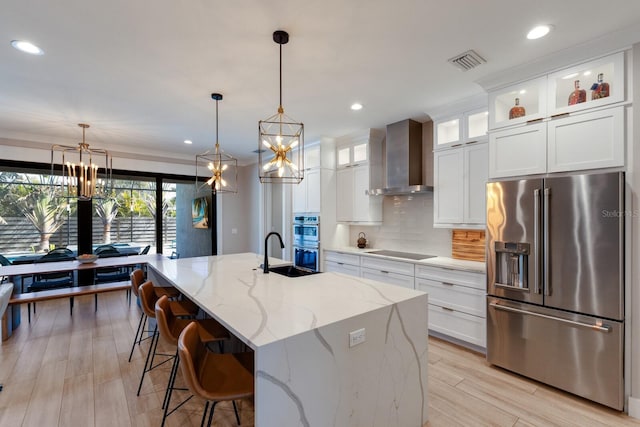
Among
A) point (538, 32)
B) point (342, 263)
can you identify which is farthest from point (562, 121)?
point (342, 263)

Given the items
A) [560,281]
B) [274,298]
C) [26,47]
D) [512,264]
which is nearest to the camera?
[274,298]

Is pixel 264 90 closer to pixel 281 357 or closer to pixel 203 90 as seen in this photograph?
pixel 203 90

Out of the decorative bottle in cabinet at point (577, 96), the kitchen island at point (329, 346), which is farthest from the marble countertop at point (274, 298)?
the decorative bottle in cabinet at point (577, 96)

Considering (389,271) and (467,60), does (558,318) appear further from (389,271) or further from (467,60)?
(467,60)

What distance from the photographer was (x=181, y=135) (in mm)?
Result: 4730

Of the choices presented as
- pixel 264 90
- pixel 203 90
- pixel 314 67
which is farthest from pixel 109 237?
pixel 314 67

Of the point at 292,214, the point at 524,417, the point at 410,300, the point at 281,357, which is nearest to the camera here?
the point at 281,357

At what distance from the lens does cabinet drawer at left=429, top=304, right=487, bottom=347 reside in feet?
9.91

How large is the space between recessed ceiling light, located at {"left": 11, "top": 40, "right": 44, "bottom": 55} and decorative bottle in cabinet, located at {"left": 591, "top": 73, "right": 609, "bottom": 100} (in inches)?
168

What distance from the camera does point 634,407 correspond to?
83.0 inches

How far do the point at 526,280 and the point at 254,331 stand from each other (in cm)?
237

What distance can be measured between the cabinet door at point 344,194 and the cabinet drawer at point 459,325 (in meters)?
1.91

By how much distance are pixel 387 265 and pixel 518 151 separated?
1.93m

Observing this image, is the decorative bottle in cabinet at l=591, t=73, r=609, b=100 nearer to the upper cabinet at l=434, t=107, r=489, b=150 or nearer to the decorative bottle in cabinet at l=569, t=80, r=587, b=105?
the decorative bottle in cabinet at l=569, t=80, r=587, b=105
